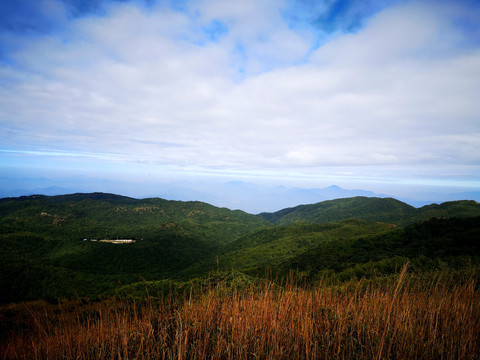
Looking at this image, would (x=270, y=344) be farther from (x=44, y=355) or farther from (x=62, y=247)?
(x=62, y=247)

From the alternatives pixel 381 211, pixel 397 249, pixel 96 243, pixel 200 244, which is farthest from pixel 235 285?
pixel 381 211

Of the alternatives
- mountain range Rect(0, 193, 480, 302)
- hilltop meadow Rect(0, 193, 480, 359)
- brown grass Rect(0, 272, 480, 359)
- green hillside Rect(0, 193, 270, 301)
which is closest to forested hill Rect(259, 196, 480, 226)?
mountain range Rect(0, 193, 480, 302)

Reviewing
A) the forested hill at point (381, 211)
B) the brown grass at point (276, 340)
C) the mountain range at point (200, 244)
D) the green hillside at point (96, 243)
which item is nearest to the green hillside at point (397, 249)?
the mountain range at point (200, 244)

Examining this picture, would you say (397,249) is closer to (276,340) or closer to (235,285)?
(235,285)

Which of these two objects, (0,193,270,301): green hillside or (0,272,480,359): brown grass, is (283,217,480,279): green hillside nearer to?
(0,272,480,359): brown grass

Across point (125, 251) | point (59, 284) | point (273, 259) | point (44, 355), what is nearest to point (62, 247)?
point (125, 251)

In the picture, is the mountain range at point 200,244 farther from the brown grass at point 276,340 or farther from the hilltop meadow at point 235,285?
the brown grass at point 276,340
